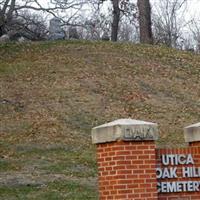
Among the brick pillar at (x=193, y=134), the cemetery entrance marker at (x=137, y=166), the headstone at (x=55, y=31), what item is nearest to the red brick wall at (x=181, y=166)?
the cemetery entrance marker at (x=137, y=166)

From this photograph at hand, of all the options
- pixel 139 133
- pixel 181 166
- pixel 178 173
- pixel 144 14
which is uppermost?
pixel 144 14

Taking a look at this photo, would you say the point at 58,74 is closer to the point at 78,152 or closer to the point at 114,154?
the point at 78,152

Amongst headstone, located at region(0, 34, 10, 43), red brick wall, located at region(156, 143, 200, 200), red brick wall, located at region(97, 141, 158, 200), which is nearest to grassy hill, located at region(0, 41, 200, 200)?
headstone, located at region(0, 34, 10, 43)

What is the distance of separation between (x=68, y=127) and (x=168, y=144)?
328 cm

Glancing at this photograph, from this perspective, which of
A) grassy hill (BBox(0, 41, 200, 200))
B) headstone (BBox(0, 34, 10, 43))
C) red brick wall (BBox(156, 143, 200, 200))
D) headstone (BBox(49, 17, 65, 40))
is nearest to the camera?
red brick wall (BBox(156, 143, 200, 200))

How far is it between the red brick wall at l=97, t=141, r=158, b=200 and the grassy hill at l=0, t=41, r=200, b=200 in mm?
4379

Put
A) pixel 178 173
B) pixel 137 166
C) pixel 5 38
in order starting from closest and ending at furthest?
pixel 137 166
pixel 178 173
pixel 5 38

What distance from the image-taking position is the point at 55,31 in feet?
115

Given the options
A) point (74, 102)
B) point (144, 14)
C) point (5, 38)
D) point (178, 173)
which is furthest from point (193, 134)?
point (144, 14)

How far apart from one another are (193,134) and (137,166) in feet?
4.70

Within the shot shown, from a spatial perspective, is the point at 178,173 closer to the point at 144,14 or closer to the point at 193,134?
the point at 193,134

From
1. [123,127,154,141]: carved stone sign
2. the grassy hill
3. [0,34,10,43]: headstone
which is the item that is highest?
[0,34,10,43]: headstone

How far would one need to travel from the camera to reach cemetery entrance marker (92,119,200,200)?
9.94 metres

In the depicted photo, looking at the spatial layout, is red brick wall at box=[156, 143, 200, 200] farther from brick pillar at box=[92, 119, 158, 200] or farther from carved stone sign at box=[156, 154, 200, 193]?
brick pillar at box=[92, 119, 158, 200]
